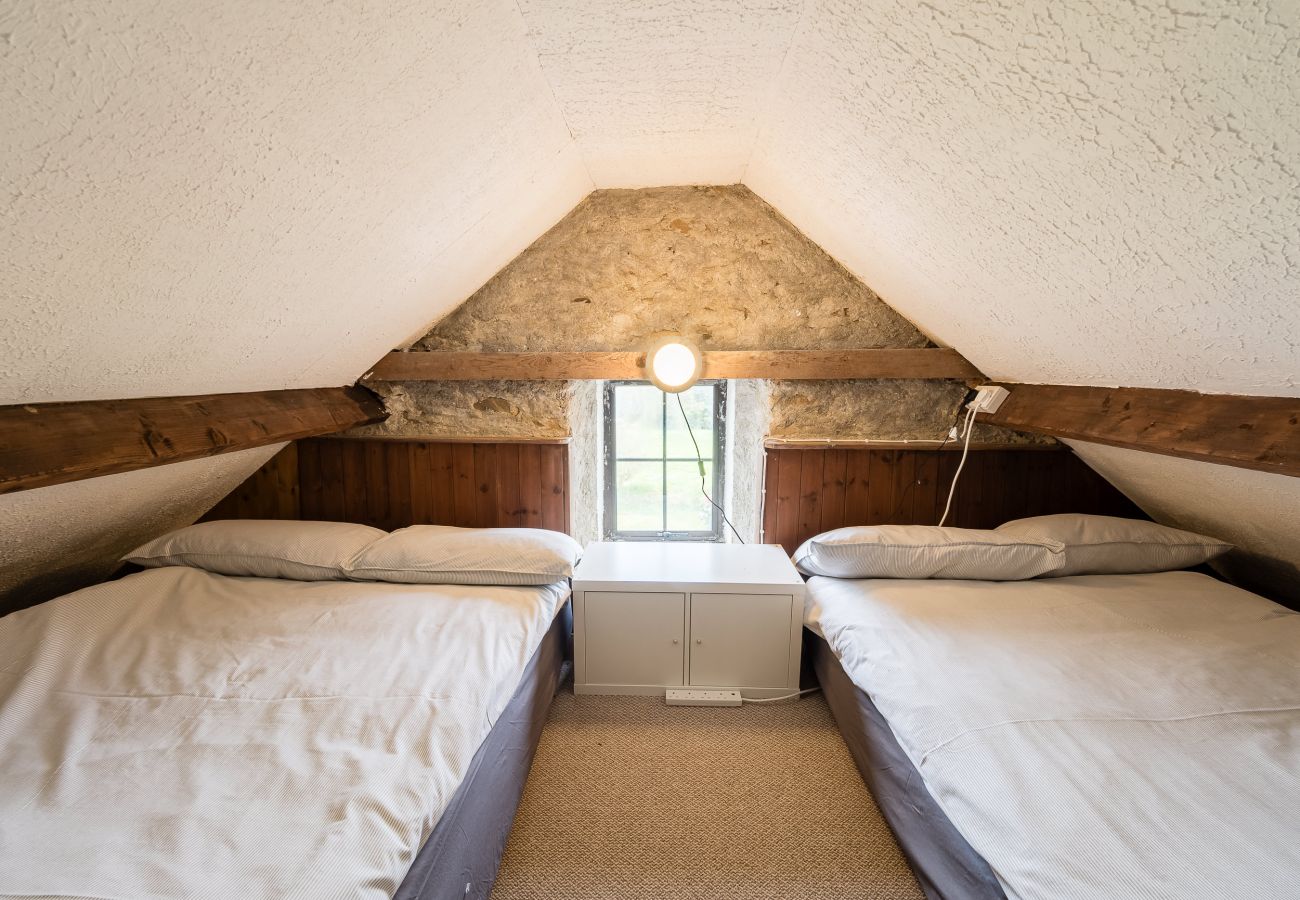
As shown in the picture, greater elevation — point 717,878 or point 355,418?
point 355,418

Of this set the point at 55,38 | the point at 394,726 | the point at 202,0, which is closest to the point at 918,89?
the point at 202,0

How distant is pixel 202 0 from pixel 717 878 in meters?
1.93

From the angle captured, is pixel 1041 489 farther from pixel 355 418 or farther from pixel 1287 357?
pixel 355 418

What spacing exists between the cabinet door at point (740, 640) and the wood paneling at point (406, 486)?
80cm

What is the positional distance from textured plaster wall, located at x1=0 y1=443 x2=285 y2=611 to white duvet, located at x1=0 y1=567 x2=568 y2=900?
24 cm

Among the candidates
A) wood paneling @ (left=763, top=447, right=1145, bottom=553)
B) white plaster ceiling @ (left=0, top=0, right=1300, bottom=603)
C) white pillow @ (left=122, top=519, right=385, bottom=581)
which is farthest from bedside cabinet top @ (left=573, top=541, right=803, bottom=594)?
white plaster ceiling @ (left=0, top=0, right=1300, bottom=603)

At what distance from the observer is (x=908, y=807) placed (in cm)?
127

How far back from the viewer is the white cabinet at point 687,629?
6.21 ft

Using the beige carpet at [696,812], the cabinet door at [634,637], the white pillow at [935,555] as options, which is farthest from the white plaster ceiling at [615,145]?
the beige carpet at [696,812]

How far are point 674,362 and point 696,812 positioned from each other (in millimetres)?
1541

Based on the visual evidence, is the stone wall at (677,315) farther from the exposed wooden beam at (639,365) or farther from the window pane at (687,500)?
the window pane at (687,500)

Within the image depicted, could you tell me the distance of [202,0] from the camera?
645 mm

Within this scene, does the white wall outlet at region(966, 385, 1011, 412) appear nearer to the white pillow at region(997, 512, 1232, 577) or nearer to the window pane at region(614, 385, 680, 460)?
the white pillow at region(997, 512, 1232, 577)

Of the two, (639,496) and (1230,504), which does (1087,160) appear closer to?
(1230,504)
